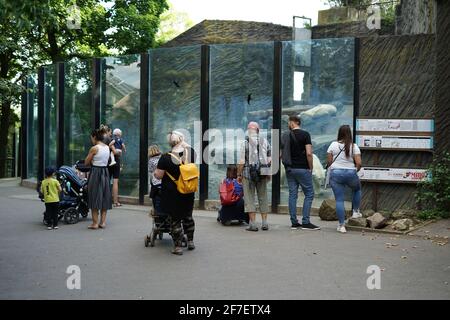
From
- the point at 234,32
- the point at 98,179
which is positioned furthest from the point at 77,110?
the point at 234,32

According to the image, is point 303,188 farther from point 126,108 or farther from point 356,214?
point 126,108

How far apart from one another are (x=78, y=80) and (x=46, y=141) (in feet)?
7.66

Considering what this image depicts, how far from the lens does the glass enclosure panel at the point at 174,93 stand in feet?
43.3

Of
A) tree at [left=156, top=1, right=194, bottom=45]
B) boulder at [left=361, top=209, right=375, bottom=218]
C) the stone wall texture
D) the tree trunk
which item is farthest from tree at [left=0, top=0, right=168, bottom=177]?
tree at [left=156, top=1, right=194, bottom=45]

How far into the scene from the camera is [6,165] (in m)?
28.7

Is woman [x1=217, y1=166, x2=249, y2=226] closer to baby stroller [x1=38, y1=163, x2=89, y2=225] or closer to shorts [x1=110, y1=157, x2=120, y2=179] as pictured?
baby stroller [x1=38, y1=163, x2=89, y2=225]

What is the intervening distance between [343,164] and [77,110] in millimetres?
8401

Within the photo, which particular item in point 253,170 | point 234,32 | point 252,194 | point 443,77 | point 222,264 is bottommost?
point 222,264

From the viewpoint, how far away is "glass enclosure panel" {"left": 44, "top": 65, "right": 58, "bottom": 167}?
1632 cm

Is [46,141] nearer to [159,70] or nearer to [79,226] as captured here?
[159,70]

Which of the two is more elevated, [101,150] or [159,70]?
[159,70]

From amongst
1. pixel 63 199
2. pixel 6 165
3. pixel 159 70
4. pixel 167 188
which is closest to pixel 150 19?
pixel 6 165

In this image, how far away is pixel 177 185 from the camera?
764cm

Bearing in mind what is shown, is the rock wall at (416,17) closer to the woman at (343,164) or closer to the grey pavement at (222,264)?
the woman at (343,164)
